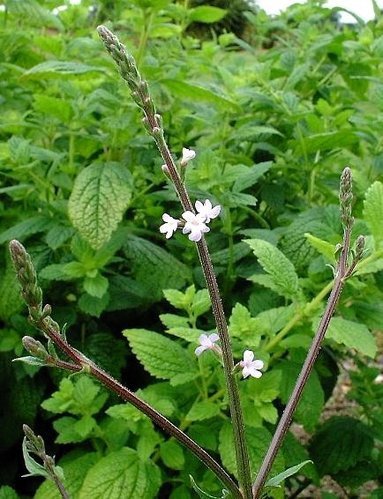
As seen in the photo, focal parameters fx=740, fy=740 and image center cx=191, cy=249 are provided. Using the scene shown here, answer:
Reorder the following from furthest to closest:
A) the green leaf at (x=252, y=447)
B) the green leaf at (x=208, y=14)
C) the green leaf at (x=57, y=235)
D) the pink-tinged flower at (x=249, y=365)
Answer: the green leaf at (x=208, y=14) < the green leaf at (x=57, y=235) < the green leaf at (x=252, y=447) < the pink-tinged flower at (x=249, y=365)

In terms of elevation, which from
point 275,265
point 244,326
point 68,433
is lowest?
point 68,433

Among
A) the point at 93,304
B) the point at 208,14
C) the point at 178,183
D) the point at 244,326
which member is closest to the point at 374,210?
the point at 244,326

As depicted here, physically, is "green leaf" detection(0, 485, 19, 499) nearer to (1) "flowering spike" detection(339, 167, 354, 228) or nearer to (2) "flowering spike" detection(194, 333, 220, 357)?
(2) "flowering spike" detection(194, 333, 220, 357)

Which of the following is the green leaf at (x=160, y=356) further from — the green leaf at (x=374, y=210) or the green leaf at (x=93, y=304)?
the green leaf at (x=374, y=210)

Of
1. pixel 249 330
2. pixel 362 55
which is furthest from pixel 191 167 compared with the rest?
pixel 362 55

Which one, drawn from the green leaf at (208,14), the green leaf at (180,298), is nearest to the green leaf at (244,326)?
the green leaf at (180,298)

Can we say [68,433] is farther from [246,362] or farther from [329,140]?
[329,140]
